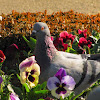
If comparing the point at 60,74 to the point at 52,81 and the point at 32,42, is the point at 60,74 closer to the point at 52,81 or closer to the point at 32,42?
the point at 52,81

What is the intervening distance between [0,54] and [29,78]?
36.5 inches

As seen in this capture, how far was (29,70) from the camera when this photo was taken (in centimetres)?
185

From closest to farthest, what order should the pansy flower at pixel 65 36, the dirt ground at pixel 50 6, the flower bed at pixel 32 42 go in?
1. the flower bed at pixel 32 42
2. the pansy flower at pixel 65 36
3. the dirt ground at pixel 50 6

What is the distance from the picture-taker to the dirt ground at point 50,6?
7.22 m

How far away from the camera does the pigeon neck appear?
2.88 metres

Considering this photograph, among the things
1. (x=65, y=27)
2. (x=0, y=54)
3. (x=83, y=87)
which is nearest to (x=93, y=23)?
(x=65, y=27)

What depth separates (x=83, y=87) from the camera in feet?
9.69

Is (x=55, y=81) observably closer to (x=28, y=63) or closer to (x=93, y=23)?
(x=28, y=63)

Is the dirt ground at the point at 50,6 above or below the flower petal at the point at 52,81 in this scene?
above

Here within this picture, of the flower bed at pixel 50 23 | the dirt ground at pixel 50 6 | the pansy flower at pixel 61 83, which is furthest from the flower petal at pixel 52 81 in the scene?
the dirt ground at pixel 50 6

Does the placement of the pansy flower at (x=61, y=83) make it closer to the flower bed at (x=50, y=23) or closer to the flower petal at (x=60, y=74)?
the flower petal at (x=60, y=74)

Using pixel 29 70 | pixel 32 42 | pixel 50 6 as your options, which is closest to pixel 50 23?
pixel 32 42

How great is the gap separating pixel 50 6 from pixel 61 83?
5909mm

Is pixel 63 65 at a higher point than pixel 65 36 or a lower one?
lower
